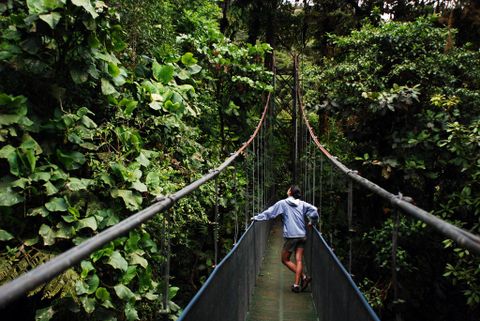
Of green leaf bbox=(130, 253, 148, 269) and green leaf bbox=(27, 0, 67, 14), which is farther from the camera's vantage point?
green leaf bbox=(130, 253, 148, 269)

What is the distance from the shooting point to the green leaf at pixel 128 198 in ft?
7.09

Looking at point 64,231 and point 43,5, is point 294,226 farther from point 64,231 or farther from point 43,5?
point 43,5

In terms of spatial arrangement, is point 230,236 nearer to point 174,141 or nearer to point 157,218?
point 174,141

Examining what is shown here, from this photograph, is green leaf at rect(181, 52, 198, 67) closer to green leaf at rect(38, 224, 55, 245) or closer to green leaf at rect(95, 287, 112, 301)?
green leaf at rect(38, 224, 55, 245)

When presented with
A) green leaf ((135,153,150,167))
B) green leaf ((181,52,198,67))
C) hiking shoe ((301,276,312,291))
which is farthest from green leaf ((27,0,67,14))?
hiking shoe ((301,276,312,291))

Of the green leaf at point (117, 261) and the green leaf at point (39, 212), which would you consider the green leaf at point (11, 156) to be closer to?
the green leaf at point (39, 212)

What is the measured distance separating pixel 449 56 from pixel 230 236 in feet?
9.75

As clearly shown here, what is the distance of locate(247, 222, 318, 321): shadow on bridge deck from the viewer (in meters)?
3.42

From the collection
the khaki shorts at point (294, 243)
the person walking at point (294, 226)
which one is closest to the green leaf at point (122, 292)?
the person walking at point (294, 226)

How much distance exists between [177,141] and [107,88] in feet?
3.20

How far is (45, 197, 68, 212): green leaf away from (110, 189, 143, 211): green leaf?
0.24 meters

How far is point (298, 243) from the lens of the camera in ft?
14.0

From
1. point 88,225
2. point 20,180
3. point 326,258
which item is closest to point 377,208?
point 326,258

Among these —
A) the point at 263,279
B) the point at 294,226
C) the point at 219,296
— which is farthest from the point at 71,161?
the point at 263,279
